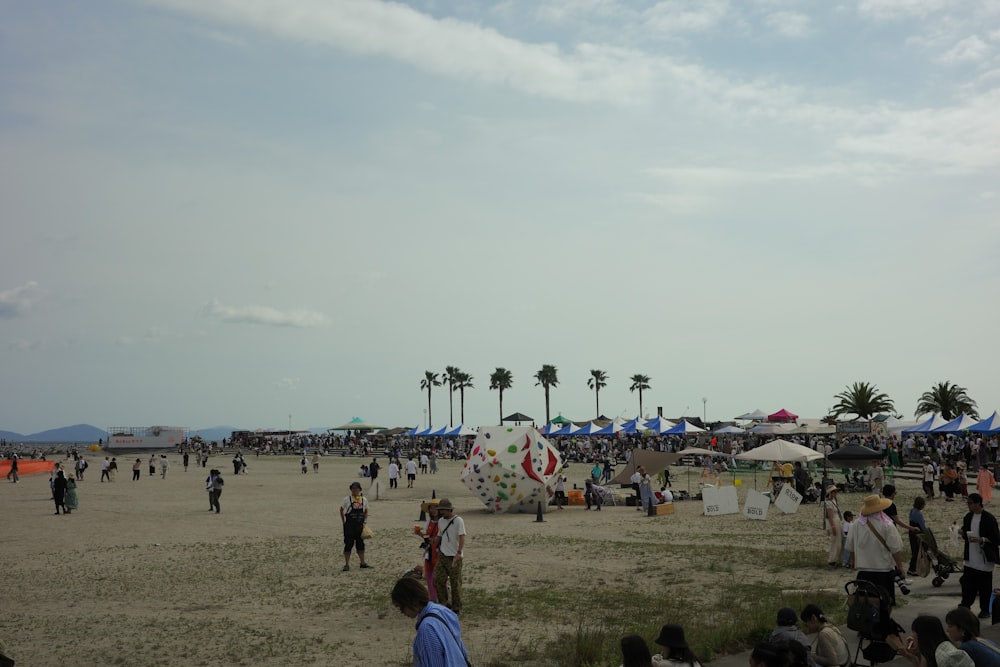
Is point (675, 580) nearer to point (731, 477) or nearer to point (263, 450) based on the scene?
point (731, 477)

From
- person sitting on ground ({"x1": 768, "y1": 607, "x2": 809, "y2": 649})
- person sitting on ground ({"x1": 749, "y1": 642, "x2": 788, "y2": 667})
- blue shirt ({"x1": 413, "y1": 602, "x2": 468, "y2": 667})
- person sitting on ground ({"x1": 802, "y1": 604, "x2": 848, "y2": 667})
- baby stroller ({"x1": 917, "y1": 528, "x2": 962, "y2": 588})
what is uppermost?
blue shirt ({"x1": 413, "y1": 602, "x2": 468, "y2": 667})

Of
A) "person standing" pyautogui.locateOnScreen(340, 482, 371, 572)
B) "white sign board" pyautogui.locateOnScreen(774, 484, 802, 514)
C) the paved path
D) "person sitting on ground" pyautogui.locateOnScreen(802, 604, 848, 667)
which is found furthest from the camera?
"white sign board" pyautogui.locateOnScreen(774, 484, 802, 514)

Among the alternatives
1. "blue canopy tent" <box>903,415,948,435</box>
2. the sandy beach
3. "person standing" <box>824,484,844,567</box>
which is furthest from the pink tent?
"person standing" <box>824,484,844,567</box>

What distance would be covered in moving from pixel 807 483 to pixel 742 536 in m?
8.17

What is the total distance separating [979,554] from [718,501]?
50.9 ft

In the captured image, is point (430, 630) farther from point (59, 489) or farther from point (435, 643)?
point (59, 489)

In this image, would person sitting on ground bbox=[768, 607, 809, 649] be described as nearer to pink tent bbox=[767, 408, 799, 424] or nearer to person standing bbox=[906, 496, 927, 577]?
person standing bbox=[906, 496, 927, 577]

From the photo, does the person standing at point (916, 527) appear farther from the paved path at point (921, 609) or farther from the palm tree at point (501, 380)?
the palm tree at point (501, 380)

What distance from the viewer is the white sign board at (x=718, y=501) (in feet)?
83.6

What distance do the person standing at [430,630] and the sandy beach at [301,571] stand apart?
4896mm

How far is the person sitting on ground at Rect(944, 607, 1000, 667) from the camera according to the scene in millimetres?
6098

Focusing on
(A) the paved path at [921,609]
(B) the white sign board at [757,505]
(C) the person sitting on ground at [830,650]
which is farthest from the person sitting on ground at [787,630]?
(B) the white sign board at [757,505]

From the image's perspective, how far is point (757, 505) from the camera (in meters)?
23.7

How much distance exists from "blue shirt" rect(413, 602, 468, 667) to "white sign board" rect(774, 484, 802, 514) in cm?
2165
